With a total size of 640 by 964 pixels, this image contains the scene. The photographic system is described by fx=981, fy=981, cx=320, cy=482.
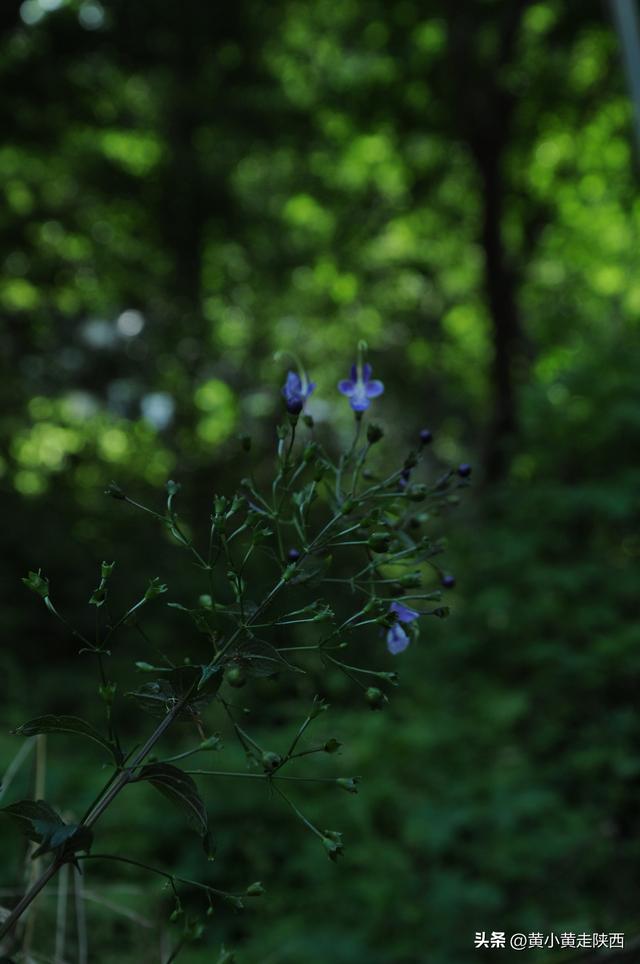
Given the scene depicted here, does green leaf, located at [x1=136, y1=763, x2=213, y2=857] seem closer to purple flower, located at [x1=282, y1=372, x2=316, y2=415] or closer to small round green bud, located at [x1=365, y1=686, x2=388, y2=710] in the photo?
small round green bud, located at [x1=365, y1=686, x2=388, y2=710]

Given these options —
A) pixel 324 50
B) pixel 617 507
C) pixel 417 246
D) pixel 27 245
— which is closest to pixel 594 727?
pixel 617 507

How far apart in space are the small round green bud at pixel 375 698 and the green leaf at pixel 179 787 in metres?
0.12

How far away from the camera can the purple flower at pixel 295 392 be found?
774 mm

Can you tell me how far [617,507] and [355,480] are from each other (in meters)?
3.26

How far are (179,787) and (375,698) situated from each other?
0.14m

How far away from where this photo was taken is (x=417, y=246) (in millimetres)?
11180

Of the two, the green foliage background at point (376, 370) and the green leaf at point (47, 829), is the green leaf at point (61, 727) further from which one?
the green foliage background at point (376, 370)

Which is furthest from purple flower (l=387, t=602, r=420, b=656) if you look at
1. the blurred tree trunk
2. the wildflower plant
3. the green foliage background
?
the blurred tree trunk

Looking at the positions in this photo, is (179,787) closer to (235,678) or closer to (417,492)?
(235,678)

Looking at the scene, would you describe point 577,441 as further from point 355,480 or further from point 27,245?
point 27,245

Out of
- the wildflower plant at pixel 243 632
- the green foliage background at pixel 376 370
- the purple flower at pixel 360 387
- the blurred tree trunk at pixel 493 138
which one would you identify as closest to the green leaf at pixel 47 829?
the wildflower plant at pixel 243 632

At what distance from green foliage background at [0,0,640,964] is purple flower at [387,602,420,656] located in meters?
0.48

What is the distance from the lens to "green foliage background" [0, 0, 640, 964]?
2.62 meters

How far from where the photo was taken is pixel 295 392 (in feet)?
2.64
